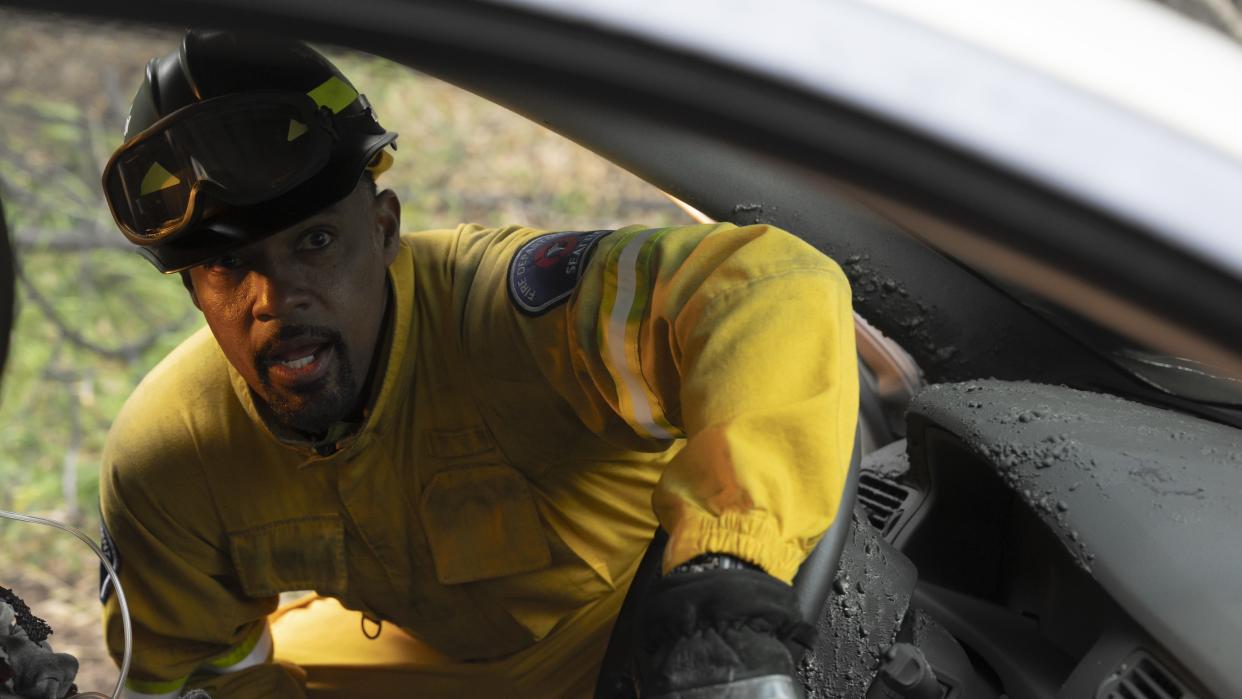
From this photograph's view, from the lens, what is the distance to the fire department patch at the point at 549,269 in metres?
1.66

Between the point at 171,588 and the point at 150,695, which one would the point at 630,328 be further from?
the point at 150,695

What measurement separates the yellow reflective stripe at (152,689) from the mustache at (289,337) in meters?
0.65

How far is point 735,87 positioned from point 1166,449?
30.5 inches

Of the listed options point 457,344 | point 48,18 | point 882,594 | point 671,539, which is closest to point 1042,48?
point 671,539

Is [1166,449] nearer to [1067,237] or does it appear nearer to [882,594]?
[882,594]

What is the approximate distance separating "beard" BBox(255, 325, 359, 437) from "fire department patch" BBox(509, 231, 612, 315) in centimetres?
29

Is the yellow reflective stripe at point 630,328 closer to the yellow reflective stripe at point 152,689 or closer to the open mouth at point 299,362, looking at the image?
the open mouth at point 299,362

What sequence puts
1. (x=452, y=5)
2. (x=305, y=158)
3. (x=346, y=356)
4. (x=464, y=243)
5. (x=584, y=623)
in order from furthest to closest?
(x=584, y=623) < (x=464, y=243) < (x=346, y=356) < (x=305, y=158) < (x=452, y=5)

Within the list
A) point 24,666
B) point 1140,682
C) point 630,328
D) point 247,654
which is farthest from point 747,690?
point 247,654

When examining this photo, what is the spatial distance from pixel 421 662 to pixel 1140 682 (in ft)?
4.53

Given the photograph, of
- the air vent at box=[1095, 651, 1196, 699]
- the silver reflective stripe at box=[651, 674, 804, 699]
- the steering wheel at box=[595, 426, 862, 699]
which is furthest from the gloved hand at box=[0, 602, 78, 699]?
the air vent at box=[1095, 651, 1196, 699]

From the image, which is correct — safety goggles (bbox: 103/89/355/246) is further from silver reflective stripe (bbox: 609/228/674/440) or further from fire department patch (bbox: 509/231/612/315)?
silver reflective stripe (bbox: 609/228/674/440)

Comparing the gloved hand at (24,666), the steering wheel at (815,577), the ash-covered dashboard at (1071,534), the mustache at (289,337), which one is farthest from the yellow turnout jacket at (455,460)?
the gloved hand at (24,666)

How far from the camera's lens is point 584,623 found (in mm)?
2150
